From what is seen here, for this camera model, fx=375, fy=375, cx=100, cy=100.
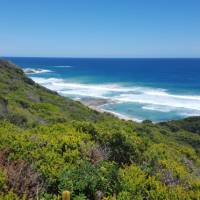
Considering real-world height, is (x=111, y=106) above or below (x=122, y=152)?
below

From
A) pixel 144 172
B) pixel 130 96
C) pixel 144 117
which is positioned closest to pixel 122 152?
pixel 144 172

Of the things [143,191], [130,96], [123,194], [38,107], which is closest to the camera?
[123,194]

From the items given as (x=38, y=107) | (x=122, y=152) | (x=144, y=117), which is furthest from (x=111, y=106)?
(x=122, y=152)

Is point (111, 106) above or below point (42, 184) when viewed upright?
below

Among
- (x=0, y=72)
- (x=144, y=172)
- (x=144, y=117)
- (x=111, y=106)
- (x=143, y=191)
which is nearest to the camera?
(x=143, y=191)

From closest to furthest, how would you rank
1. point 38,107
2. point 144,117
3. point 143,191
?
point 143,191 → point 38,107 → point 144,117

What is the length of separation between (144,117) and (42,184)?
36.5 m

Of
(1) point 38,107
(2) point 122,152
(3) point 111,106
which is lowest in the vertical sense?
(3) point 111,106

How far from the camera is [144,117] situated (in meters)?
40.8

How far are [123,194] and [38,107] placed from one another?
16620 mm

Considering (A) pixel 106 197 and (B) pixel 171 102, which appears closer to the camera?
(A) pixel 106 197

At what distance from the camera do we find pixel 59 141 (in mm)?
6344

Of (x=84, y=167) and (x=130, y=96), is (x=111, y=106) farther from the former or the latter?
(x=84, y=167)

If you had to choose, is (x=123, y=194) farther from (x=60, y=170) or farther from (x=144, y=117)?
(x=144, y=117)
